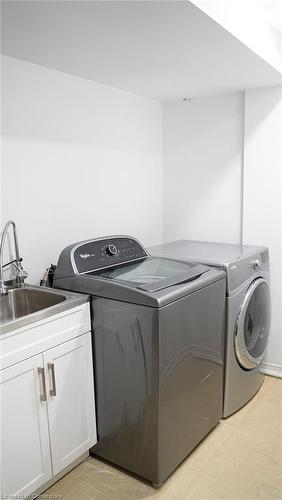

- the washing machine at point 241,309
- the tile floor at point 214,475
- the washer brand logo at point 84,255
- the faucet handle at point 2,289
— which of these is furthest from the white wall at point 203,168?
the faucet handle at point 2,289

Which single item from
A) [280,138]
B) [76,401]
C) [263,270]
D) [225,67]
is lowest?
[76,401]

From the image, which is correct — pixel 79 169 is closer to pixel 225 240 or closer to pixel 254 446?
pixel 225 240

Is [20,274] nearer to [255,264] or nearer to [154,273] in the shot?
[154,273]

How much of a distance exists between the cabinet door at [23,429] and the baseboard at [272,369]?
1.75 meters

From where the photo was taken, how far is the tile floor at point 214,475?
1774 millimetres

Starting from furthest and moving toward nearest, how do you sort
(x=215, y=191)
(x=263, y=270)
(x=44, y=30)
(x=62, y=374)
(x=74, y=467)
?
1. (x=215, y=191)
2. (x=263, y=270)
3. (x=74, y=467)
4. (x=62, y=374)
5. (x=44, y=30)

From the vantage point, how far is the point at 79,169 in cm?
236

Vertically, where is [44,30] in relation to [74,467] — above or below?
above

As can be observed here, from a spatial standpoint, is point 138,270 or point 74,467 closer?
point 74,467

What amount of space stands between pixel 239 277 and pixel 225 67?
3.88ft

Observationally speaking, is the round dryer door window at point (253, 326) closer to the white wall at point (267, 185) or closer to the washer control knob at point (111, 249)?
the white wall at point (267, 185)

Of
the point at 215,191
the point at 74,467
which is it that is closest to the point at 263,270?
the point at 215,191

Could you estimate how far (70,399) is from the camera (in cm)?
178

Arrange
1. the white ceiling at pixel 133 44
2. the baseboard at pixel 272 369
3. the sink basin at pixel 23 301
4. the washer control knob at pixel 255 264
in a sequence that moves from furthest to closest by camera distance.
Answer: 1. the baseboard at pixel 272 369
2. the washer control knob at pixel 255 264
3. the sink basin at pixel 23 301
4. the white ceiling at pixel 133 44
